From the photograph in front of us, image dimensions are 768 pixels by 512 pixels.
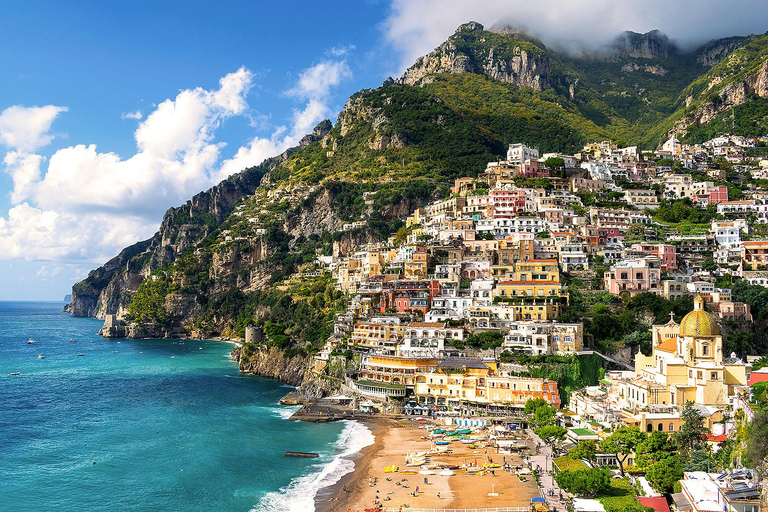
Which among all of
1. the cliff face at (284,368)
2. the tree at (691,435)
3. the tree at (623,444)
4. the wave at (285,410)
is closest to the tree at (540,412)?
the tree at (623,444)

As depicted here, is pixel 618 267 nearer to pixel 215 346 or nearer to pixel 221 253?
pixel 215 346

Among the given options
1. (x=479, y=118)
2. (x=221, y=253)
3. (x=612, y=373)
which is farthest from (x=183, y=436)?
(x=479, y=118)

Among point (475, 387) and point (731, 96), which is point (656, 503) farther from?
point (731, 96)

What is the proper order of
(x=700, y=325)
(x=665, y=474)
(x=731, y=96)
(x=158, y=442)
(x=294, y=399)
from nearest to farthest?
(x=665, y=474) < (x=700, y=325) < (x=158, y=442) < (x=294, y=399) < (x=731, y=96)

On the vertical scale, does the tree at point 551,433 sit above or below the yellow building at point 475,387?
below

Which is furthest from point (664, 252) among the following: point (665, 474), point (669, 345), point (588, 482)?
point (588, 482)

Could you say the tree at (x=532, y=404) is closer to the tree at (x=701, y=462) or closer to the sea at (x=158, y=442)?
the sea at (x=158, y=442)

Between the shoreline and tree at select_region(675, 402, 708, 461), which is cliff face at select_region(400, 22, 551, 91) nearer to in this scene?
the shoreline
